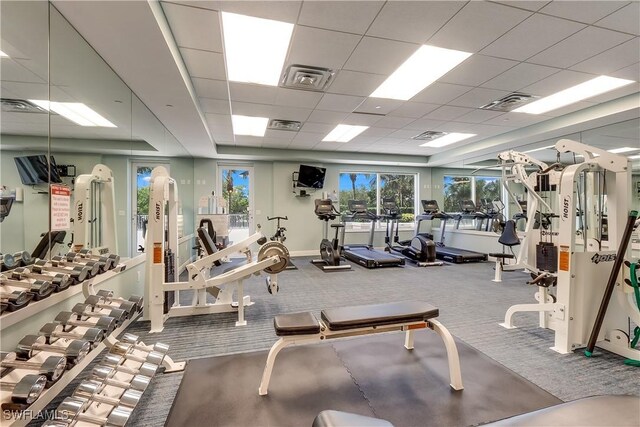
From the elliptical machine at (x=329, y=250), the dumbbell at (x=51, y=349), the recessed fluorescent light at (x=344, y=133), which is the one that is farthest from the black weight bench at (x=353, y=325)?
the recessed fluorescent light at (x=344, y=133)

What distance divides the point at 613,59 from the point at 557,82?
1.92 feet

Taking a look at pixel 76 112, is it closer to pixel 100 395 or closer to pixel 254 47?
pixel 254 47

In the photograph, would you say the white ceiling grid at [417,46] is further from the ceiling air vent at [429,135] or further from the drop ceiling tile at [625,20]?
the ceiling air vent at [429,135]

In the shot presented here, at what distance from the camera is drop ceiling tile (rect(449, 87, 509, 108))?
3.89m

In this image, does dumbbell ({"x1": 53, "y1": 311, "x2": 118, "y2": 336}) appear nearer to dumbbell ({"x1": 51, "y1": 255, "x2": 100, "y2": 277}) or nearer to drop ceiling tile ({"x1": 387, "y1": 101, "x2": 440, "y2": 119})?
dumbbell ({"x1": 51, "y1": 255, "x2": 100, "y2": 277})

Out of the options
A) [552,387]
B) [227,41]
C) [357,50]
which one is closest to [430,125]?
[357,50]

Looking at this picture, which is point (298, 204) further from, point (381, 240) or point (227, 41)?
point (227, 41)

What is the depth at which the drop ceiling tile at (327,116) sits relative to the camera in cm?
471

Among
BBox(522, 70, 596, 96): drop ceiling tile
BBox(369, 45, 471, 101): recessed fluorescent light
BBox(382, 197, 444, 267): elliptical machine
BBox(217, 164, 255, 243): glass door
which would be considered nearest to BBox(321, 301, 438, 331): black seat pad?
BBox(369, 45, 471, 101): recessed fluorescent light

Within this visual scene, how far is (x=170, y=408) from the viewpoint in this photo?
189 centimetres

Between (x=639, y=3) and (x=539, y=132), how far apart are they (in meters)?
3.46

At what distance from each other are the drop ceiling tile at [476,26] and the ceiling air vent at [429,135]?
3226mm

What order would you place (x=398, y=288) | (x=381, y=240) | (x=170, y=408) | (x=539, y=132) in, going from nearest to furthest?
(x=170, y=408)
(x=398, y=288)
(x=539, y=132)
(x=381, y=240)

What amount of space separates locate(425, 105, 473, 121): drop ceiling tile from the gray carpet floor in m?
2.92
